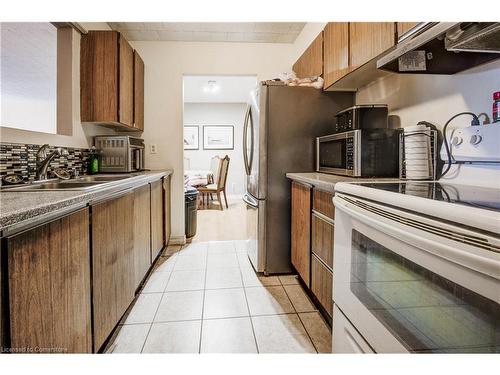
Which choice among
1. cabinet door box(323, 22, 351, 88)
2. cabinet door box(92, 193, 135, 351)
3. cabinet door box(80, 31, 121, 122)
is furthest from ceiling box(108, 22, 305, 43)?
cabinet door box(92, 193, 135, 351)

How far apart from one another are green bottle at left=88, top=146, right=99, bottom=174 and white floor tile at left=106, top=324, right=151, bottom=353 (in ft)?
4.90

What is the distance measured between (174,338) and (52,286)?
854 millimetres

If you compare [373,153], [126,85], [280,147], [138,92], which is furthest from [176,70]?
[373,153]

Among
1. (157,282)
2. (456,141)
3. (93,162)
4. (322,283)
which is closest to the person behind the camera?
(456,141)

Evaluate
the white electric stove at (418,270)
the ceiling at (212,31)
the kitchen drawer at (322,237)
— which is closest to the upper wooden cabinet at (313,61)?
the ceiling at (212,31)

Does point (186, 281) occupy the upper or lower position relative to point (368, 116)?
lower

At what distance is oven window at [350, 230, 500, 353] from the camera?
0.58m

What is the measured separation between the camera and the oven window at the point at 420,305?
0.58 metres

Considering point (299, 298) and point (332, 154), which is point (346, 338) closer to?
Answer: point (299, 298)

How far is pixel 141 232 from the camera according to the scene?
2051 millimetres

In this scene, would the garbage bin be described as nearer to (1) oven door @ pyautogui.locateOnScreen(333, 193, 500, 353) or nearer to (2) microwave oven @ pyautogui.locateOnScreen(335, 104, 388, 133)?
(2) microwave oven @ pyautogui.locateOnScreen(335, 104, 388, 133)
